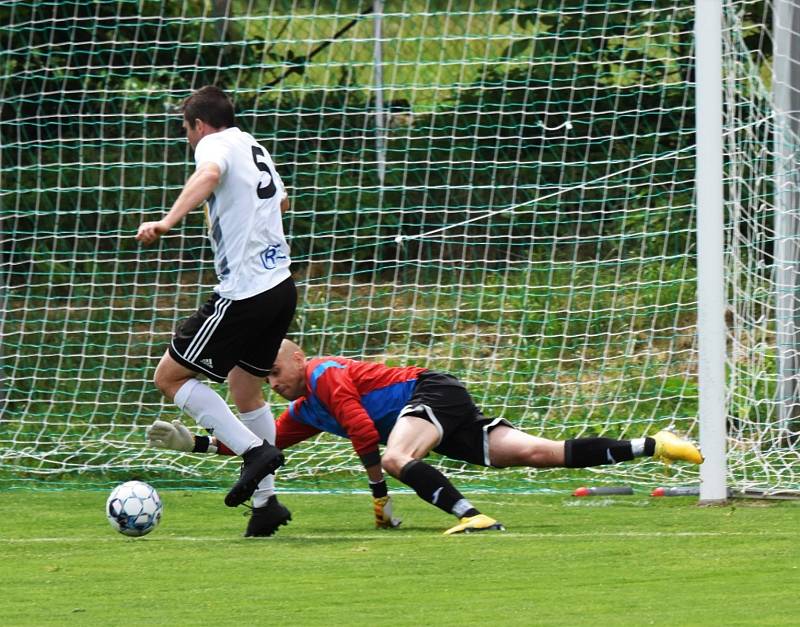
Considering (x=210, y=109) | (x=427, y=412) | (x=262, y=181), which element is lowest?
(x=427, y=412)

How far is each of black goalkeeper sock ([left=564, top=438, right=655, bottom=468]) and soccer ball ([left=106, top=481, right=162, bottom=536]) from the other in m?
1.80

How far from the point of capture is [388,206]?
10320 mm

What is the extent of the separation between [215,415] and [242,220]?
804 mm

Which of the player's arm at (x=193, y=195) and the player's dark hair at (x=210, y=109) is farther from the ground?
the player's dark hair at (x=210, y=109)

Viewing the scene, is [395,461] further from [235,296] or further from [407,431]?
[235,296]

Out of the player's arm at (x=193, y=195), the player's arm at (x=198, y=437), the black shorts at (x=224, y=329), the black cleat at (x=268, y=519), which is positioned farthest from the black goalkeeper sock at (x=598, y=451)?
the player's arm at (x=193, y=195)

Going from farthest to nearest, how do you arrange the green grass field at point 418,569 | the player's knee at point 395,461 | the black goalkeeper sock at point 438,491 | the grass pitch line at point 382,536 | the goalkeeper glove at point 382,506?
the goalkeeper glove at point 382,506, the player's knee at point 395,461, the black goalkeeper sock at point 438,491, the grass pitch line at point 382,536, the green grass field at point 418,569

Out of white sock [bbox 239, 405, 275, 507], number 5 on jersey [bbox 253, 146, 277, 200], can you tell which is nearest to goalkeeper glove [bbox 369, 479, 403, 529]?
white sock [bbox 239, 405, 275, 507]

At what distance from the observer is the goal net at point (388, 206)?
9.27 meters

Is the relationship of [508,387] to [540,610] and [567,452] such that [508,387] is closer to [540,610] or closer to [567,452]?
[567,452]

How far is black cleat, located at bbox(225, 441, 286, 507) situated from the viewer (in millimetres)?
6047

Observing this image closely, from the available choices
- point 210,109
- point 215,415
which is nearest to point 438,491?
point 215,415

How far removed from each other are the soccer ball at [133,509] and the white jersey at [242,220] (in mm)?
861

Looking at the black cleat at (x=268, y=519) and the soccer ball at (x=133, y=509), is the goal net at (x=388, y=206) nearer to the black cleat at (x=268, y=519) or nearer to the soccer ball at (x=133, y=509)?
the black cleat at (x=268, y=519)
